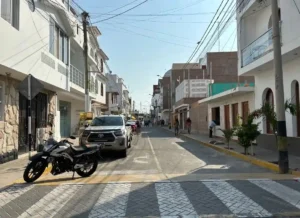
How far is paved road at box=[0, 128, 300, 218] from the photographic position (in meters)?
6.23

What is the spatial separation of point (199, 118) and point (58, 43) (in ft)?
77.4

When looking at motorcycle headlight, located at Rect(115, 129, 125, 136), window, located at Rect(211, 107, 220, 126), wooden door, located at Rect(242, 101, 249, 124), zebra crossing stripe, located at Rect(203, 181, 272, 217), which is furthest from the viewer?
window, located at Rect(211, 107, 220, 126)

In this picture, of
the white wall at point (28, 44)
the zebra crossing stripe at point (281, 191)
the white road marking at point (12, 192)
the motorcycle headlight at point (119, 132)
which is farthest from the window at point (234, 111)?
the white road marking at point (12, 192)

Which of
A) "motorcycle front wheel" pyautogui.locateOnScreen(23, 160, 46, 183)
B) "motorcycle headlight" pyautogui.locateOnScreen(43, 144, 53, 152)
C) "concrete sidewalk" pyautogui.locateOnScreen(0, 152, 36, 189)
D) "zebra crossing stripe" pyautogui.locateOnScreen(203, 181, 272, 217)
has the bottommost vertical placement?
"zebra crossing stripe" pyautogui.locateOnScreen(203, 181, 272, 217)

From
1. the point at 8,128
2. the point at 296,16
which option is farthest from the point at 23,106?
the point at 296,16

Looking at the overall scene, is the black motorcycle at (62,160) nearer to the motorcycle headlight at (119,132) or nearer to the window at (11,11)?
the motorcycle headlight at (119,132)

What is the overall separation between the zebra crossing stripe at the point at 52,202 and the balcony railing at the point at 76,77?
14601 mm

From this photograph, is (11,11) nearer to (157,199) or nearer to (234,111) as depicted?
(157,199)

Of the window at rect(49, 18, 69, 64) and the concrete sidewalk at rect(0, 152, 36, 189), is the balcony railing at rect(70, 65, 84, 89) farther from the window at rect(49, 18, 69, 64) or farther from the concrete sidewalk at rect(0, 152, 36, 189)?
the concrete sidewalk at rect(0, 152, 36, 189)

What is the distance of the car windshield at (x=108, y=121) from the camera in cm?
1603

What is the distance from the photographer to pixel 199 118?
39062 mm

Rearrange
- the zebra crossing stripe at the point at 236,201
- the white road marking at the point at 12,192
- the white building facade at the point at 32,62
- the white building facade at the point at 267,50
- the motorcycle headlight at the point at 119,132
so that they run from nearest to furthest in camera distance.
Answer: the zebra crossing stripe at the point at 236,201 < the white road marking at the point at 12,192 < the white building facade at the point at 32,62 < the white building facade at the point at 267,50 < the motorcycle headlight at the point at 119,132

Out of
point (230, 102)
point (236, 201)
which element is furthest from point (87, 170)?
point (230, 102)

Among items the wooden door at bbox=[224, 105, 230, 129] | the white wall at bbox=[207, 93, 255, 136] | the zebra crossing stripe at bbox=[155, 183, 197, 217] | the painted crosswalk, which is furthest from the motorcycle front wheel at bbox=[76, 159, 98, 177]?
the wooden door at bbox=[224, 105, 230, 129]
